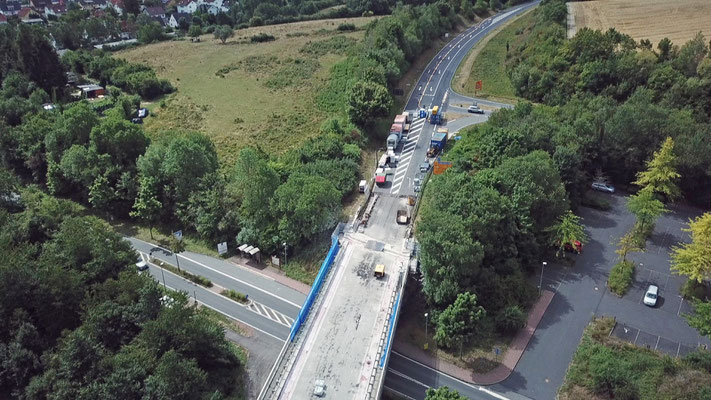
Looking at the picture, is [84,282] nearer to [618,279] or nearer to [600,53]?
[618,279]

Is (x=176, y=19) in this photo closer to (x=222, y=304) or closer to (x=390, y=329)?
(x=222, y=304)

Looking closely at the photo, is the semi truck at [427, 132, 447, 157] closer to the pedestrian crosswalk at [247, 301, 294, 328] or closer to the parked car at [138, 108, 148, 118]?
the pedestrian crosswalk at [247, 301, 294, 328]

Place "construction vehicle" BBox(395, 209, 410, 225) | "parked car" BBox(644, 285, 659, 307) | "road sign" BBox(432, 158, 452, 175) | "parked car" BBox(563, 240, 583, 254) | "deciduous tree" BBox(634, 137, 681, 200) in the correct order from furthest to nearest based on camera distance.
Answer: "road sign" BBox(432, 158, 452, 175) → "deciduous tree" BBox(634, 137, 681, 200) → "parked car" BBox(563, 240, 583, 254) → "construction vehicle" BBox(395, 209, 410, 225) → "parked car" BBox(644, 285, 659, 307)

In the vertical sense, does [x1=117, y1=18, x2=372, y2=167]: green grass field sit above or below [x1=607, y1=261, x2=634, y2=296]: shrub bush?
above

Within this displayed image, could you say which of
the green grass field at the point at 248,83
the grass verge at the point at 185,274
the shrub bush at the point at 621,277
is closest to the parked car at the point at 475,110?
the green grass field at the point at 248,83

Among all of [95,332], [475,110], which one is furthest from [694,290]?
[95,332]

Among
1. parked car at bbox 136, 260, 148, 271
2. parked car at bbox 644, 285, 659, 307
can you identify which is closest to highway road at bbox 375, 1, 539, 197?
parked car at bbox 644, 285, 659, 307

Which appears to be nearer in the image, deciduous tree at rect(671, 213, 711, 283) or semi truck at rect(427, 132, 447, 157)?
deciduous tree at rect(671, 213, 711, 283)

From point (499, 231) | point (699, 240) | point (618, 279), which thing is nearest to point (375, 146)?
point (499, 231)

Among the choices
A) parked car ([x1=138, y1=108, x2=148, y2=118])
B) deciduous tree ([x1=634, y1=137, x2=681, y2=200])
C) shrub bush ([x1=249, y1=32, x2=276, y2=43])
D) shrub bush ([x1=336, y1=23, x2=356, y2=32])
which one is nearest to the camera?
deciduous tree ([x1=634, y1=137, x2=681, y2=200])
